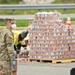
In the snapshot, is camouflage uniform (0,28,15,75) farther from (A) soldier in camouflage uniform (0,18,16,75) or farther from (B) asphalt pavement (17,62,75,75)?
(B) asphalt pavement (17,62,75,75)

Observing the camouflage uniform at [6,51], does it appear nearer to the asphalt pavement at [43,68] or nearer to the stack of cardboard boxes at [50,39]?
the asphalt pavement at [43,68]

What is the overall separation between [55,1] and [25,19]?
383 inches

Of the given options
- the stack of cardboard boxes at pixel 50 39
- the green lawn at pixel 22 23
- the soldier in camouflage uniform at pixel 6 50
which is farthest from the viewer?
the green lawn at pixel 22 23

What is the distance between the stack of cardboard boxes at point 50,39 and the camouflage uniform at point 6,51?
5.58m

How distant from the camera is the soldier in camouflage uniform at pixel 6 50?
969 centimetres

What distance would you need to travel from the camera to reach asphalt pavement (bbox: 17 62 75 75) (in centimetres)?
1371

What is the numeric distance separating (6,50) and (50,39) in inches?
223

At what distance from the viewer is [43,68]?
47.3ft

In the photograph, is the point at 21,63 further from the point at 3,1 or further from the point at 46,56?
the point at 3,1

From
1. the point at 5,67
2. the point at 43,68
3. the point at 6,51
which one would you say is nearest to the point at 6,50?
the point at 6,51

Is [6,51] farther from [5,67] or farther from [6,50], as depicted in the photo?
[5,67]

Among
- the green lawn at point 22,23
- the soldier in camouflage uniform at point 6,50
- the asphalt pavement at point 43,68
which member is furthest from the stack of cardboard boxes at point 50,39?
the green lawn at point 22,23

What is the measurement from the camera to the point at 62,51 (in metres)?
15.3

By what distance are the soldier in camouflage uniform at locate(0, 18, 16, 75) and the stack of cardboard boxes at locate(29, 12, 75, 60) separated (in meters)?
5.58
